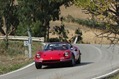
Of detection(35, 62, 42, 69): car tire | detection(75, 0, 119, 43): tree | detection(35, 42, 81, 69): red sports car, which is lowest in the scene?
detection(35, 62, 42, 69): car tire

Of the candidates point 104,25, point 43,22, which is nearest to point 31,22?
point 43,22

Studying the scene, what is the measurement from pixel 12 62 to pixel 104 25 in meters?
13.9

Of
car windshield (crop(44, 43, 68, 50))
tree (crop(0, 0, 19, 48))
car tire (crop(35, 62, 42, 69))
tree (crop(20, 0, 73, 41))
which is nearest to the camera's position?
car tire (crop(35, 62, 42, 69))

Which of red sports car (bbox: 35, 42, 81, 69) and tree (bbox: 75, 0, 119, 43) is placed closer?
tree (bbox: 75, 0, 119, 43)

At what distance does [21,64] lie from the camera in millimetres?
23891

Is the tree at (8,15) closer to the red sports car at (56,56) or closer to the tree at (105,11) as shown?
the red sports car at (56,56)

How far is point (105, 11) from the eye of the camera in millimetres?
10953

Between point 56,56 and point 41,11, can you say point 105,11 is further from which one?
point 41,11

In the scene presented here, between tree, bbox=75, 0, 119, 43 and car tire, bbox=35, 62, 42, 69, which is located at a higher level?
tree, bbox=75, 0, 119, 43

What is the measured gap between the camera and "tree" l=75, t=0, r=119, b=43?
10.6m

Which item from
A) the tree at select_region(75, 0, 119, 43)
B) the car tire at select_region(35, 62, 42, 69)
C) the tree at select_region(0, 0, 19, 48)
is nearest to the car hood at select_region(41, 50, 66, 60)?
the car tire at select_region(35, 62, 42, 69)

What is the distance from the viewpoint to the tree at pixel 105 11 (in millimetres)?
10633

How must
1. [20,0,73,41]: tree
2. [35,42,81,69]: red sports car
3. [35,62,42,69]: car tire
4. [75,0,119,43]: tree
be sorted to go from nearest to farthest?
[75,0,119,43]: tree, [35,42,81,69]: red sports car, [35,62,42,69]: car tire, [20,0,73,41]: tree

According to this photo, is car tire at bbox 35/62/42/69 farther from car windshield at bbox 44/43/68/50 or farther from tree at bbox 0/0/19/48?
tree at bbox 0/0/19/48
